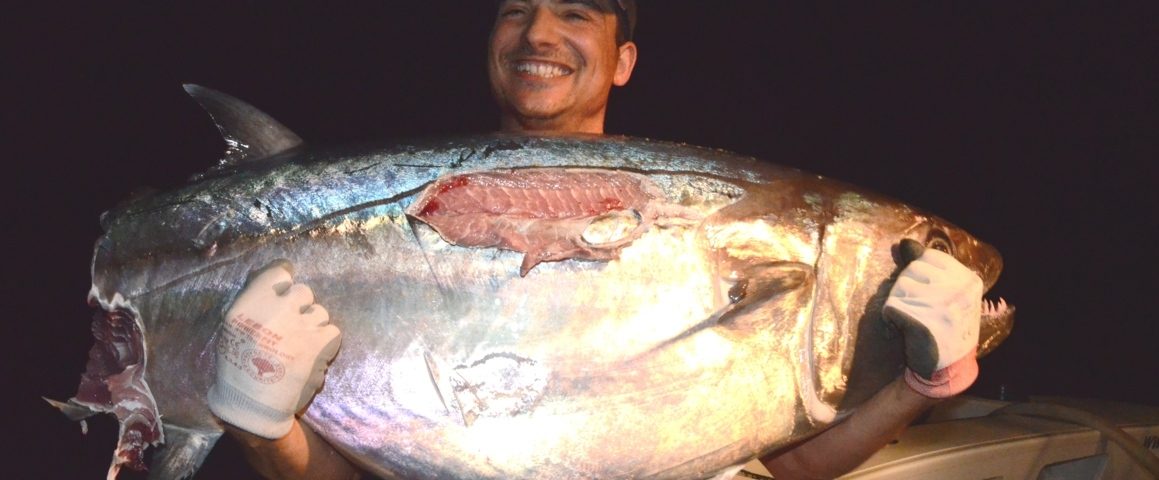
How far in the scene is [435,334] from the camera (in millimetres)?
1452

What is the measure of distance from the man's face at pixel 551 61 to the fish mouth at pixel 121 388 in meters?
1.31

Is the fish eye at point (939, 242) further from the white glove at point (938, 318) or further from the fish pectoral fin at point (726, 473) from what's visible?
the fish pectoral fin at point (726, 473)

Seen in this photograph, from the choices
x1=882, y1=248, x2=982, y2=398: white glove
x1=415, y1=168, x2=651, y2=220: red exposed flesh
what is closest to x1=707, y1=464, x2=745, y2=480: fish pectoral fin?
x1=882, y1=248, x2=982, y2=398: white glove

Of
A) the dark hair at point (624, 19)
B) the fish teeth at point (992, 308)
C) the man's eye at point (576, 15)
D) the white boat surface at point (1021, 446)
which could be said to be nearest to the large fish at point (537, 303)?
the fish teeth at point (992, 308)

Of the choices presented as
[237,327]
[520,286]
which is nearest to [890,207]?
[520,286]

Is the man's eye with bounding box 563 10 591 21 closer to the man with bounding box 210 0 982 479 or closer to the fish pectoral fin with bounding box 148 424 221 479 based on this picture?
the man with bounding box 210 0 982 479

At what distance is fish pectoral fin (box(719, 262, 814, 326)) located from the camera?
1463 millimetres

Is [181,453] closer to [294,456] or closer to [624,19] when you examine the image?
[294,456]

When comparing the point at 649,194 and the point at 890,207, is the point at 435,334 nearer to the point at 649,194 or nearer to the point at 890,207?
the point at 649,194

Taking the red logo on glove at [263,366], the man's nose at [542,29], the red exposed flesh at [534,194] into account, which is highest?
the man's nose at [542,29]

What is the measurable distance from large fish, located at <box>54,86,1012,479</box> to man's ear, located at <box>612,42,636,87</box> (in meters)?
1.14

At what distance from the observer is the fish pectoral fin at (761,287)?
1463 millimetres

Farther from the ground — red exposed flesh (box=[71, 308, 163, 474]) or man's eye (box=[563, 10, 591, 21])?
man's eye (box=[563, 10, 591, 21])

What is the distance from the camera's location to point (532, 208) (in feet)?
4.86
